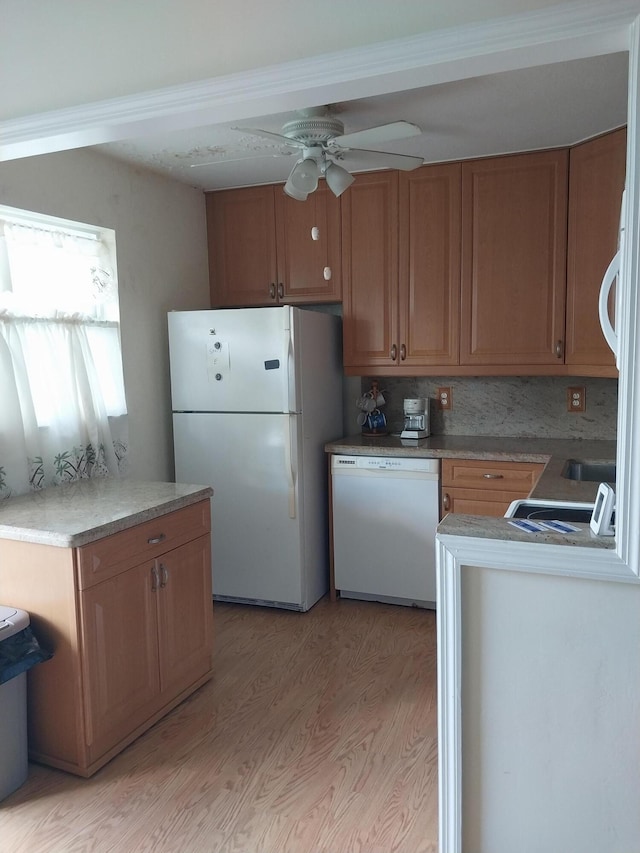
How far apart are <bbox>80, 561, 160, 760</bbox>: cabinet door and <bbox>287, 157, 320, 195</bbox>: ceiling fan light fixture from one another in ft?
5.13

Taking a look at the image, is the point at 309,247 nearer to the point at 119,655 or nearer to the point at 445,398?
the point at 445,398

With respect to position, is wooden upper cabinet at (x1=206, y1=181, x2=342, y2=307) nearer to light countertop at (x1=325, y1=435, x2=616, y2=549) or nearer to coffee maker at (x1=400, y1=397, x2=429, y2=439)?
coffee maker at (x1=400, y1=397, x2=429, y2=439)

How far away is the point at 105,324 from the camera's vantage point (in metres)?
3.16

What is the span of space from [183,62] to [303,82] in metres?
0.33

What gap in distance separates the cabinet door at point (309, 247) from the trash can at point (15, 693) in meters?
2.32

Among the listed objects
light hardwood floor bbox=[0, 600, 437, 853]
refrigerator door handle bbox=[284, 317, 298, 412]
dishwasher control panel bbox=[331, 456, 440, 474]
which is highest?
refrigerator door handle bbox=[284, 317, 298, 412]

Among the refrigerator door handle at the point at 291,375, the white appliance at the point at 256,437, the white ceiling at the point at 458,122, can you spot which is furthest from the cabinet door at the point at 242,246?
the refrigerator door handle at the point at 291,375

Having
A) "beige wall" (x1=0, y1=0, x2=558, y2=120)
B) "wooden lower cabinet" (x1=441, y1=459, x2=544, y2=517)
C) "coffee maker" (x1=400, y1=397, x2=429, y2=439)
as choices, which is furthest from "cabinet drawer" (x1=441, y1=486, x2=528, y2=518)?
"beige wall" (x1=0, y1=0, x2=558, y2=120)

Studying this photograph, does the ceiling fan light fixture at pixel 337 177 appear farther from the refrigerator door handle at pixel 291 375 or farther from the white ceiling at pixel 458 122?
the refrigerator door handle at pixel 291 375

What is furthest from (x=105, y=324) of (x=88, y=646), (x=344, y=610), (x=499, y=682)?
(x=499, y=682)

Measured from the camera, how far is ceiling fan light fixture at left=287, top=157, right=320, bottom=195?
2.54 meters

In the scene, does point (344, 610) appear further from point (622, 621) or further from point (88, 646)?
point (622, 621)

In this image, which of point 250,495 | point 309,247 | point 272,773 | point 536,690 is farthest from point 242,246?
point 536,690

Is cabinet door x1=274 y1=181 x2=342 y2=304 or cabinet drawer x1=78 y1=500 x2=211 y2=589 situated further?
cabinet door x1=274 y1=181 x2=342 y2=304
